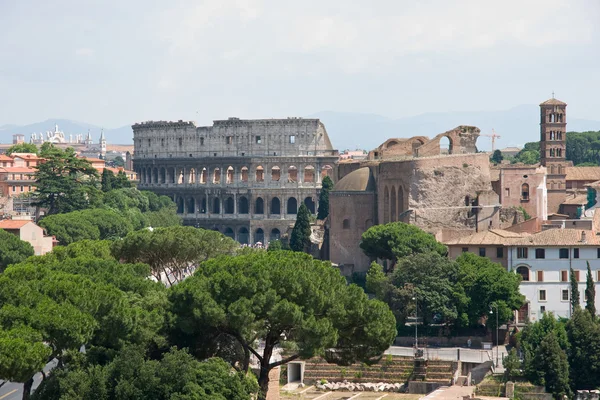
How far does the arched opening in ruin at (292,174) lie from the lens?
146850 millimetres

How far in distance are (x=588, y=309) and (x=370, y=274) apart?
13.2 meters

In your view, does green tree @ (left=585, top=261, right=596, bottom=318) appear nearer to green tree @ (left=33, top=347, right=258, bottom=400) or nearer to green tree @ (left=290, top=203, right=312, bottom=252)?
green tree @ (left=33, top=347, right=258, bottom=400)

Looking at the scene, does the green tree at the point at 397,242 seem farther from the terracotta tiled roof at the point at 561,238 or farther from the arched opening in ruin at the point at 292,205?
the arched opening in ruin at the point at 292,205

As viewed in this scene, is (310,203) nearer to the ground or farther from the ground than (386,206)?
nearer to the ground

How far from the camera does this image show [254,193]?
146375 mm

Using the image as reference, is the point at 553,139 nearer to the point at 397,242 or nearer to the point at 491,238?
the point at 397,242

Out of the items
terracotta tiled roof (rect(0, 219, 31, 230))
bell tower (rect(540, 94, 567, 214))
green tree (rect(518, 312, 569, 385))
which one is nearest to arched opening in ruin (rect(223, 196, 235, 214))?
bell tower (rect(540, 94, 567, 214))

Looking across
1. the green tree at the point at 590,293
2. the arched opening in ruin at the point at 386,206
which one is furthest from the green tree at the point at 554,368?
the arched opening in ruin at the point at 386,206

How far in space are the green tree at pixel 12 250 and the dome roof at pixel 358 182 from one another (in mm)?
23219

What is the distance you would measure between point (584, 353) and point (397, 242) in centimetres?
2152

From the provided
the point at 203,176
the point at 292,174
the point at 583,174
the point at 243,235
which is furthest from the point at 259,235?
the point at 583,174

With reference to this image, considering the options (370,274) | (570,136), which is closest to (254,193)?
(570,136)

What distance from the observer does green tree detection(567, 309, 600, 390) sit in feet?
189

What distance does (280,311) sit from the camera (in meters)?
45.3
